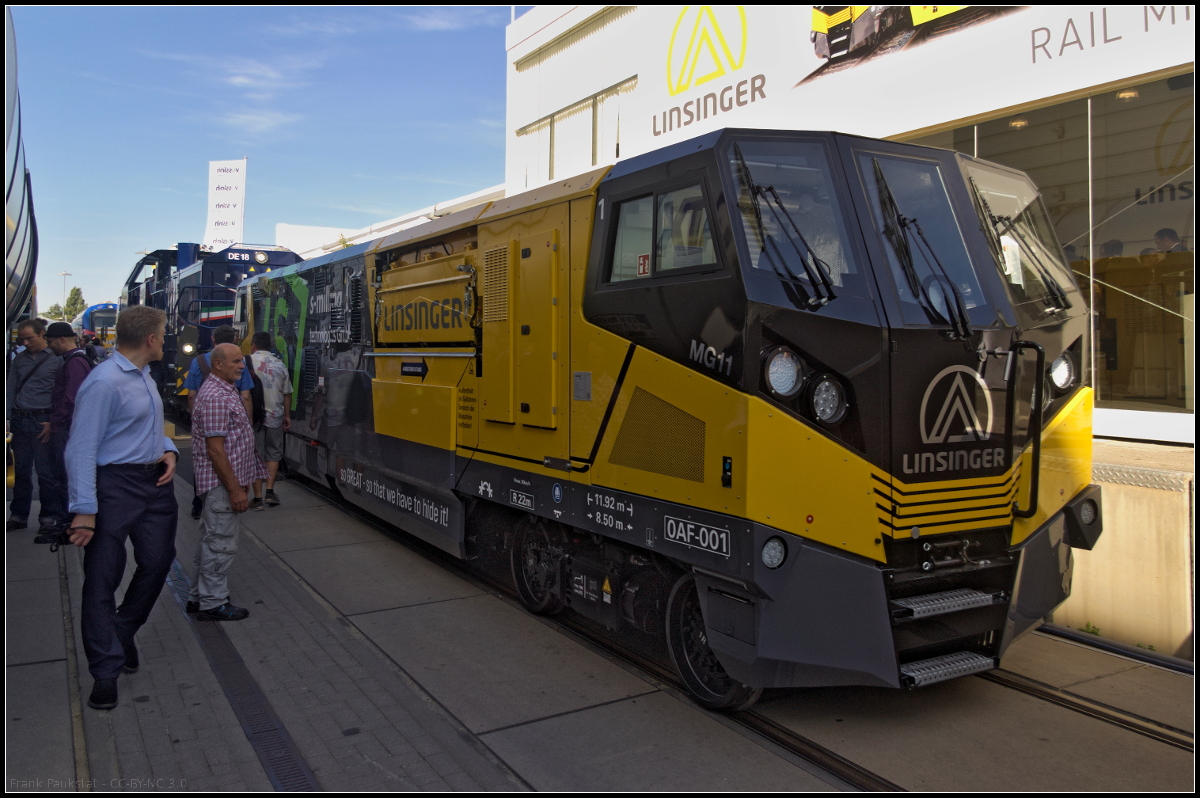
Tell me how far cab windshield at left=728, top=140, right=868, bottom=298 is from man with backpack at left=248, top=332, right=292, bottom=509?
6.68 meters

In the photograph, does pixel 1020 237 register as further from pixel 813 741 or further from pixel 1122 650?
pixel 813 741

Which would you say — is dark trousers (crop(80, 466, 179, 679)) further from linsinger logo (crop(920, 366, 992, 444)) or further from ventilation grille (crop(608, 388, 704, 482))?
linsinger logo (crop(920, 366, 992, 444))

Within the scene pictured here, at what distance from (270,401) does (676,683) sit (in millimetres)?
6920

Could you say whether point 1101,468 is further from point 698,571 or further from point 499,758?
point 499,758

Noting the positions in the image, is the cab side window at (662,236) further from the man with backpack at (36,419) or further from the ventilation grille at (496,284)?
the man with backpack at (36,419)

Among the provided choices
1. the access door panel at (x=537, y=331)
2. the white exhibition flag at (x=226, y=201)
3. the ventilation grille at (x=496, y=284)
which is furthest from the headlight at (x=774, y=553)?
the white exhibition flag at (x=226, y=201)

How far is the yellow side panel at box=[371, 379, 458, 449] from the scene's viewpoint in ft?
22.2

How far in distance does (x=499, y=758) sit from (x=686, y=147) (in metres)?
3.19

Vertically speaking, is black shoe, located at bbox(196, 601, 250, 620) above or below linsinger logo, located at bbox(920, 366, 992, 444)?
below

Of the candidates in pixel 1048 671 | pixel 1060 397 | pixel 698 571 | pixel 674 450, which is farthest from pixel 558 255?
pixel 1048 671

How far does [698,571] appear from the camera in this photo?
14.0 feet

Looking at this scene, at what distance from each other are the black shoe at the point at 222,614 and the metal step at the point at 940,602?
14.5ft

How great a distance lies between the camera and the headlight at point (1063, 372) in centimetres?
475

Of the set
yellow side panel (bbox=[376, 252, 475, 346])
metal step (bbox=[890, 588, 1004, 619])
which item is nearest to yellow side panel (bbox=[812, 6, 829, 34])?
yellow side panel (bbox=[376, 252, 475, 346])
